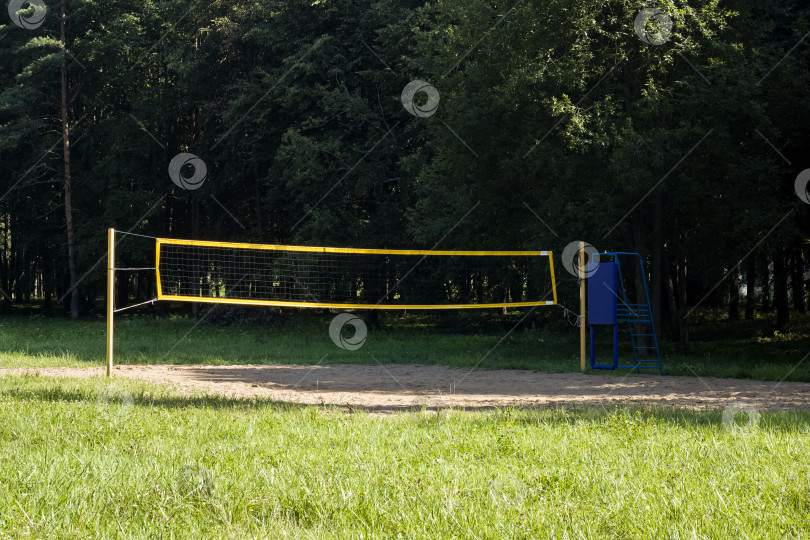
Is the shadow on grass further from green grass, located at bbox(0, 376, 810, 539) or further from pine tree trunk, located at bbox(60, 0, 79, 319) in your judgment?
pine tree trunk, located at bbox(60, 0, 79, 319)

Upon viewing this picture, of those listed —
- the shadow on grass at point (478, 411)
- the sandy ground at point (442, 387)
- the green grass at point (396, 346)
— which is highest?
the shadow on grass at point (478, 411)

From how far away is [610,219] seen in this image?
1508 cm

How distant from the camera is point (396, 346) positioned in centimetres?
1850

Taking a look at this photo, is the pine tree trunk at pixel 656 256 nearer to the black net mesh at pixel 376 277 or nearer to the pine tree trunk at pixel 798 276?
the black net mesh at pixel 376 277

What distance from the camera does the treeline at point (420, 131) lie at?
15047 mm

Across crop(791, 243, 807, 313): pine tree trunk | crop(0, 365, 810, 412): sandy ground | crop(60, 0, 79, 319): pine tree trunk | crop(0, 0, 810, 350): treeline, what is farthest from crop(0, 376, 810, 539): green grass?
crop(60, 0, 79, 319): pine tree trunk

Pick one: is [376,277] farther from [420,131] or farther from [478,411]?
[478,411]

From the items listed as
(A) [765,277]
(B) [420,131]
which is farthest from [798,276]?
(B) [420,131]

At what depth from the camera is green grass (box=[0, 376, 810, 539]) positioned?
362 cm

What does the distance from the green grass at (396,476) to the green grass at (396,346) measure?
23.9 ft

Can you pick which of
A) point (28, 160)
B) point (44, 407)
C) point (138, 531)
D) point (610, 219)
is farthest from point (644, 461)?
point (28, 160)

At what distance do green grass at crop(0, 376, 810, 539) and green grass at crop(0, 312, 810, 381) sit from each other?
23.9ft

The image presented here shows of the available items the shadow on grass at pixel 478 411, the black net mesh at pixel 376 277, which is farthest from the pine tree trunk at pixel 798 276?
the shadow on grass at pixel 478 411

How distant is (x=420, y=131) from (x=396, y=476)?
2109 cm
